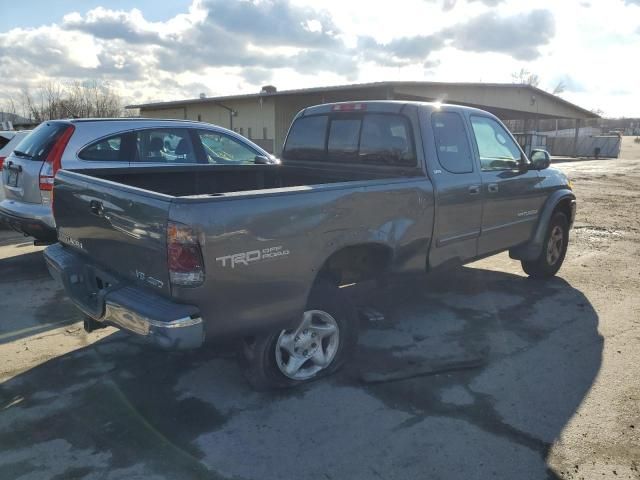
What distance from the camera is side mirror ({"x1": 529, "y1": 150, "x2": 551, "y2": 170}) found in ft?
18.7

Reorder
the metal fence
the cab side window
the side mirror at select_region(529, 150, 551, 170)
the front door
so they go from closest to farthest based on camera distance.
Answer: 1. the cab side window
2. the front door
3. the side mirror at select_region(529, 150, 551, 170)
4. the metal fence

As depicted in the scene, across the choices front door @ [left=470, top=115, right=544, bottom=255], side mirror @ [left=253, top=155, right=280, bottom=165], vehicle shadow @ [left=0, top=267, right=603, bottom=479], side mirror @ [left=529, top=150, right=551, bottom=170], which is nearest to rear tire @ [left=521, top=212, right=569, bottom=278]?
front door @ [left=470, top=115, right=544, bottom=255]

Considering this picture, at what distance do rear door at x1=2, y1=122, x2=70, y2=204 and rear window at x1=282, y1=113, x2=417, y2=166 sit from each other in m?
2.92

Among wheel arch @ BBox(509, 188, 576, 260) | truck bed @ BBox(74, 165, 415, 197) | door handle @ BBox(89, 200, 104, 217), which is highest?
truck bed @ BBox(74, 165, 415, 197)

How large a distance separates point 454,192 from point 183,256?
2.63m

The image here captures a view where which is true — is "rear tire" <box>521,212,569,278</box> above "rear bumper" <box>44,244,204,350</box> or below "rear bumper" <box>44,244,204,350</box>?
below

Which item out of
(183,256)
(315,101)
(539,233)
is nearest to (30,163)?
(183,256)

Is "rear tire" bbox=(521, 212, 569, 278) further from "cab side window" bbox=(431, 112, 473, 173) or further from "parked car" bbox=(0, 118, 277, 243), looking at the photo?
"parked car" bbox=(0, 118, 277, 243)

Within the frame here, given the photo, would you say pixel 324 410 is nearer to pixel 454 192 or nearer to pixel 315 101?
pixel 454 192

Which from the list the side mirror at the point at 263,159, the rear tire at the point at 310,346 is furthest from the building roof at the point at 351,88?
the rear tire at the point at 310,346

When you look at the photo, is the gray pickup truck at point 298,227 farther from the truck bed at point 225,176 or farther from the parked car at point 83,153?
the parked car at point 83,153

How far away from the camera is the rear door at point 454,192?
4496 millimetres

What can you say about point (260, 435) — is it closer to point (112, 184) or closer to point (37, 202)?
point (112, 184)

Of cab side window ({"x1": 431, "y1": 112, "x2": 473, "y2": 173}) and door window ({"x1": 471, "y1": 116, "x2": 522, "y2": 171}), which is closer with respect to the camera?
cab side window ({"x1": 431, "y1": 112, "x2": 473, "y2": 173})
